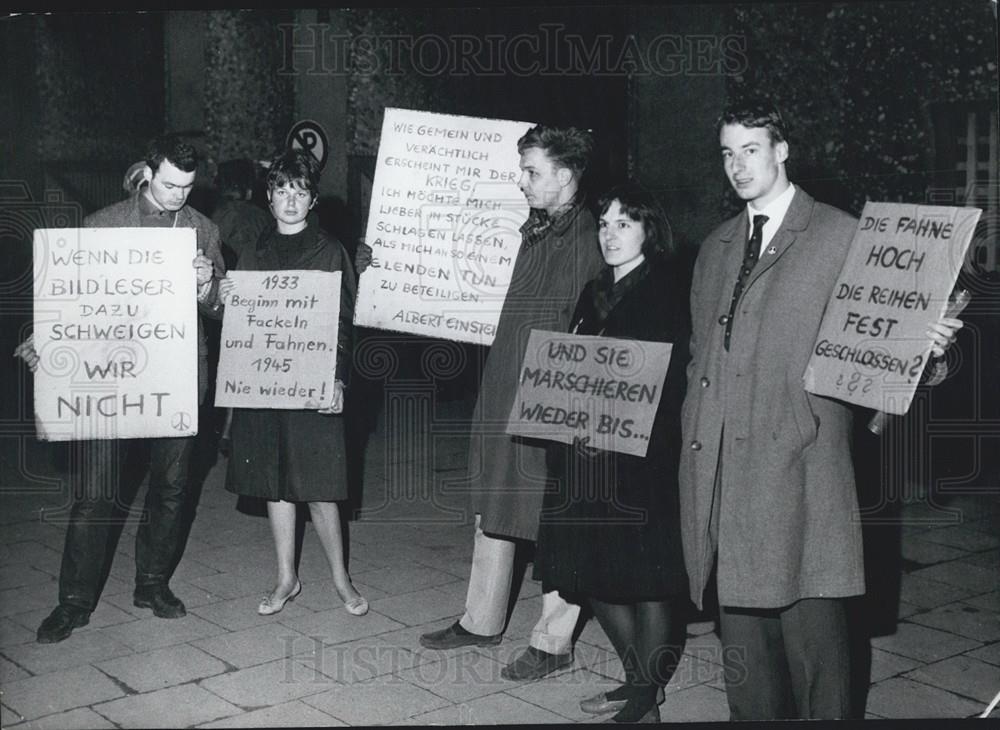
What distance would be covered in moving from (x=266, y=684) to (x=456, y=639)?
0.86 meters

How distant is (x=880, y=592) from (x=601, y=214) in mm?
2971

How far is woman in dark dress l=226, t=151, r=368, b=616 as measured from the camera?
531cm

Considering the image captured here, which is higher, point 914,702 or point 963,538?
point 963,538

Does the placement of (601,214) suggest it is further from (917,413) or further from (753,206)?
(917,413)

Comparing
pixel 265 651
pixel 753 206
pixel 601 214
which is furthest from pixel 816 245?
pixel 265 651

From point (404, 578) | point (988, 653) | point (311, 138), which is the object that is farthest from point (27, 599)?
point (311, 138)

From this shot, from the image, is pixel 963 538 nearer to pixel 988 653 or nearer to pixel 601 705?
pixel 988 653

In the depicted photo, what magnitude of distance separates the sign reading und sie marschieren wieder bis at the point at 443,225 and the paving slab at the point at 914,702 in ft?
7.39

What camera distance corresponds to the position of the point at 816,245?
12.7 ft

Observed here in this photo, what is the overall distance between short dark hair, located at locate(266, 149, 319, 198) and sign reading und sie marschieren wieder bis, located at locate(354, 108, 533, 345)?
1.42 feet

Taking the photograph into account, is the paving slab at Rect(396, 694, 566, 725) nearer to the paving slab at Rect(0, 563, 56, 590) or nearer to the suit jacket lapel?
the suit jacket lapel

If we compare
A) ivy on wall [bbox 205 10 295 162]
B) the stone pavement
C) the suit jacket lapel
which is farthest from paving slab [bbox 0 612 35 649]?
ivy on wall [bbox 205 10 295 162]

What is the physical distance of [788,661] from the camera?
13.0 ft

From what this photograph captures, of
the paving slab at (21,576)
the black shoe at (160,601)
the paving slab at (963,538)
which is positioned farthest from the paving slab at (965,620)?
the paving slab at (21,576)
